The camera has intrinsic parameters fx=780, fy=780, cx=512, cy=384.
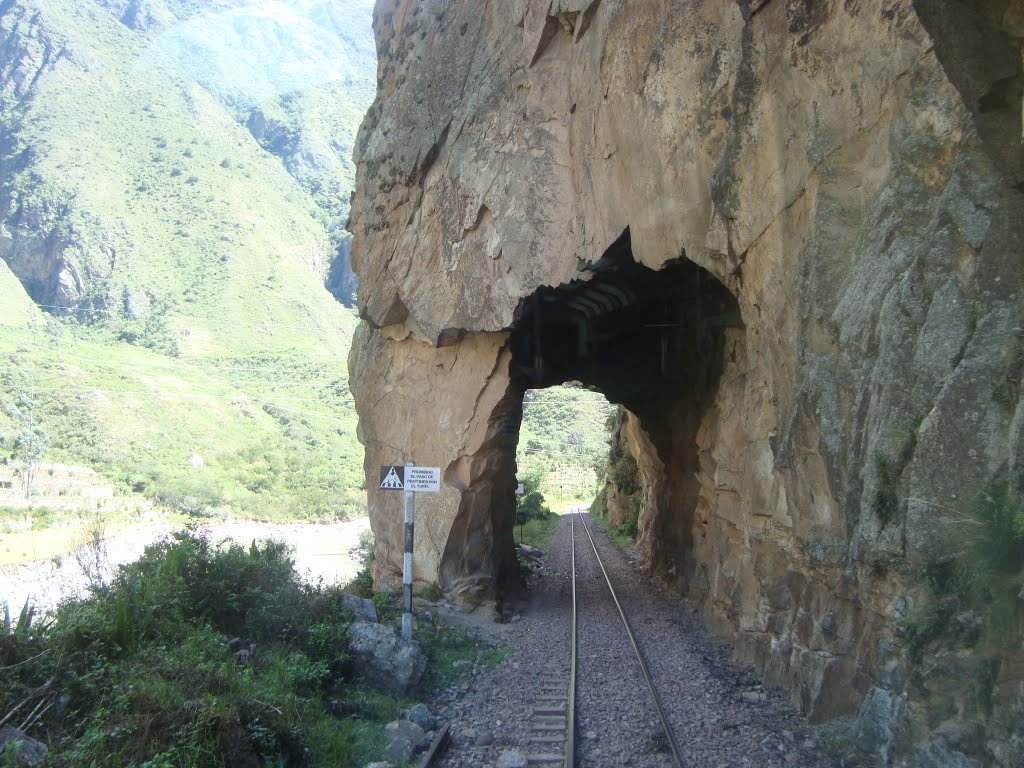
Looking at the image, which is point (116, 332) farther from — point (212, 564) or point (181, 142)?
point (212, 564)

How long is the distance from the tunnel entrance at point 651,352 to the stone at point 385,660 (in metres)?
6.96

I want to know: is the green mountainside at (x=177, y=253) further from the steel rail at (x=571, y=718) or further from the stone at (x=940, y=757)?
the stone at (x=940, y=757)

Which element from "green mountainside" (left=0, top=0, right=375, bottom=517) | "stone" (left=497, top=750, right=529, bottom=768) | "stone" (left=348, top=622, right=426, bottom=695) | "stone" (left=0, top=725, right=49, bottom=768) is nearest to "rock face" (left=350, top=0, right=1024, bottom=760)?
"stone" (left=497, top=750, right=529, bottom=768)

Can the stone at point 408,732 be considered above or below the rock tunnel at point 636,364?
below

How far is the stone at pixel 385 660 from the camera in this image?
9.20 metres

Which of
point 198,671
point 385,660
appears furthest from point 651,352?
point 198,671

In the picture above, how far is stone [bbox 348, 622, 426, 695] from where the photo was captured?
9.20 metres

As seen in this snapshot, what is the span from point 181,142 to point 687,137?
329ft

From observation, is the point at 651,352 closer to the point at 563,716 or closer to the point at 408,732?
the point at 563,716

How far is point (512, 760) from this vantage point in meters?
6.96

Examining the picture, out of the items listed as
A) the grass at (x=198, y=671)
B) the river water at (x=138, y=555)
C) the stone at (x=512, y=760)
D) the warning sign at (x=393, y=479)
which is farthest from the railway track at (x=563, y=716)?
the river water at (x=138, y=555)

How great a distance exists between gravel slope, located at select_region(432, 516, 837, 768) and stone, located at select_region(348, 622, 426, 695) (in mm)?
452

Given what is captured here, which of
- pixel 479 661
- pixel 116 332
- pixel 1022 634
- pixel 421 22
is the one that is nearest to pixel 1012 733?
pixel 1022 634

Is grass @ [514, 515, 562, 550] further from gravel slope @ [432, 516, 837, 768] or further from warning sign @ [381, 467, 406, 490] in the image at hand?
warning sign @ [381, 467, 406, 490]
